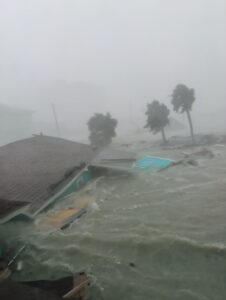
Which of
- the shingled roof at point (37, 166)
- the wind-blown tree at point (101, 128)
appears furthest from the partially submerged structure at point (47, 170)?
the wind-blown tree at point (101, 128)

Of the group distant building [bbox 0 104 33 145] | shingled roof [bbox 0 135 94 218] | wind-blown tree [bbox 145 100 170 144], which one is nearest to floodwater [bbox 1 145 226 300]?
shingled roof [bbox 0 135 94 218]

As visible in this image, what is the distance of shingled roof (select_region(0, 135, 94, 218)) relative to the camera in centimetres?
1162

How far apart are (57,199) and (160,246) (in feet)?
17.8

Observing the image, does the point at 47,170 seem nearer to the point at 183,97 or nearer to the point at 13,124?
the point at 183,97

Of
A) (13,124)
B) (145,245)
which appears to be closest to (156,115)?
(13,124)

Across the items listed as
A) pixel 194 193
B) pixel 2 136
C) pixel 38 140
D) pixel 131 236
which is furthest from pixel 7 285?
pixel 2 136

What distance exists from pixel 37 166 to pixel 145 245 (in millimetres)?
8167

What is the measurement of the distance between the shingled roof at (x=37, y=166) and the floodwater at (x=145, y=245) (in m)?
1.53

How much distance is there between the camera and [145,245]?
8.52 m

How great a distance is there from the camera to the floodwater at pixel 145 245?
21.7 ft

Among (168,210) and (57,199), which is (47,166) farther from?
(168,210)

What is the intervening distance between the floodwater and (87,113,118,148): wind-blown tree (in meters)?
18.3

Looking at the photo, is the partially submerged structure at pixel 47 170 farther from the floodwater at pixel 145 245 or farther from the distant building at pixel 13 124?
the distant building at pixel 13 124

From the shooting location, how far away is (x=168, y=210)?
11117 mm
